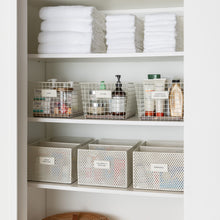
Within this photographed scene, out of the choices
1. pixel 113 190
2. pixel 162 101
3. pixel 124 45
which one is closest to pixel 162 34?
pixel 124 45

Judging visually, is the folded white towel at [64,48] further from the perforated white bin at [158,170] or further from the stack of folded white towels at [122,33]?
the perforated white bin at [158,170]

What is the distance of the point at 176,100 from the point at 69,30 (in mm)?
644

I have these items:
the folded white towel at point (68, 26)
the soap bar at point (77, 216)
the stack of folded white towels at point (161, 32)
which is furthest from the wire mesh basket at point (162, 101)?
the soap bar at point (77, 216)

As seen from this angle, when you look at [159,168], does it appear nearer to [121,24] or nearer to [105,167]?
[105,167]

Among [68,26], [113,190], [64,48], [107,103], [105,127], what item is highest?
[68,26]

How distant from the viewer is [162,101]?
160 cm

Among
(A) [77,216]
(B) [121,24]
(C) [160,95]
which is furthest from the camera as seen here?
(A) [77,216]

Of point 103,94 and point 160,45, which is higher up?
point 160,45

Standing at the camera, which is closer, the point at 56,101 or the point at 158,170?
the point at 158,170

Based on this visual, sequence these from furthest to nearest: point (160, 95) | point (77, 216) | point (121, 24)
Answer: point (77, 216) → point (121, 24) → point (160, 95)
